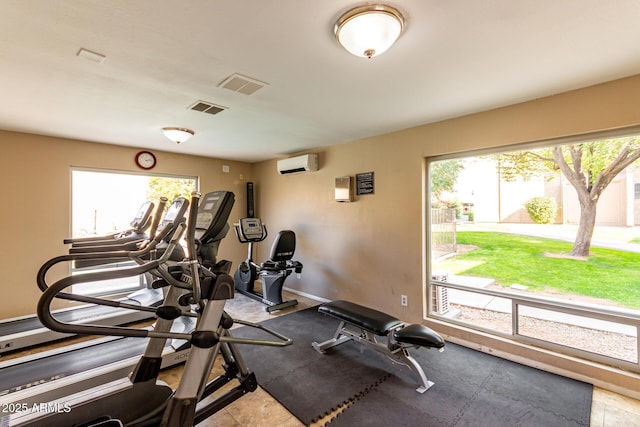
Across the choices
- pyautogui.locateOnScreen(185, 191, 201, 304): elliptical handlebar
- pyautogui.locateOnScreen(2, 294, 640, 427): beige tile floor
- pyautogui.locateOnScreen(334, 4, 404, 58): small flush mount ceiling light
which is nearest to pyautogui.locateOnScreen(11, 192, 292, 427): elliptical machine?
pyautogui.locateOnScreen(185, 191, 201, 304): elliptical handlebar

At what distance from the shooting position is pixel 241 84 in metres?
2.23

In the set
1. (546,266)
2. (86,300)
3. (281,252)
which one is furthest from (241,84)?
(546,266)

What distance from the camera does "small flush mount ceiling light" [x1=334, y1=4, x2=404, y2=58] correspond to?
138 cm

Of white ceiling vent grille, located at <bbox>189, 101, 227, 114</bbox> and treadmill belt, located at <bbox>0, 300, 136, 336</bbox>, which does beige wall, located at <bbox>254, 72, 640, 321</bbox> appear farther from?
treadmill belt, located at <bbox>0, 300, 136, 336</bbox>

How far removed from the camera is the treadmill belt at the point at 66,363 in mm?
2125

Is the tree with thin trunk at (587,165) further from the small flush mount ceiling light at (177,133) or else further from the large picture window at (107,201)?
the large picture window at (107,201)

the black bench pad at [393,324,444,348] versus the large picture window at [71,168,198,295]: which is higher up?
the large picture window at [71,168,198,295]

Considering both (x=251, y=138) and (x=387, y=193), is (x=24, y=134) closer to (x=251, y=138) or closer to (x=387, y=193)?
(x=251, y=138)

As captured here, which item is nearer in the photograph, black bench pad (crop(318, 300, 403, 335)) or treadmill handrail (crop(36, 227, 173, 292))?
treadmill handrail (crop(36, 227, 173, 292))

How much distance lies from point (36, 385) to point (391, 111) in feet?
11.6

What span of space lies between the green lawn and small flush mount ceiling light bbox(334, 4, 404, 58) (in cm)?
235

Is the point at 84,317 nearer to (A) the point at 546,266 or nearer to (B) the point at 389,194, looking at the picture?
(B) the point at 389,194

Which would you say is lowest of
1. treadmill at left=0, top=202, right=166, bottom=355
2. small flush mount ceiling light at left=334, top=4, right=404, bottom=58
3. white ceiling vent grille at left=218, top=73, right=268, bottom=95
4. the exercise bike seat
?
treadmill at left=0, top=202, right=166, bottom=355

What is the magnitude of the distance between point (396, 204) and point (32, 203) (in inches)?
172
